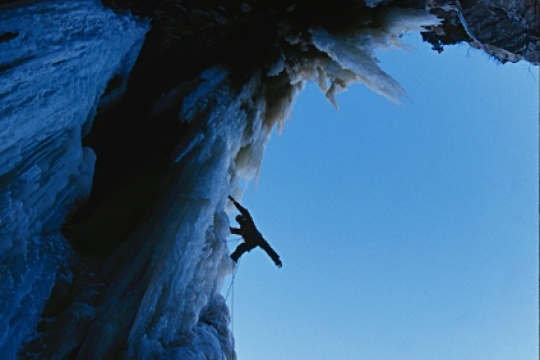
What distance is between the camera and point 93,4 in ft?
19.1

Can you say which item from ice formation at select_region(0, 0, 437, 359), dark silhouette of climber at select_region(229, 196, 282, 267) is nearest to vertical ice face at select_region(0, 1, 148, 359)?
ice formation at select_region(0, 0, 437, 359)

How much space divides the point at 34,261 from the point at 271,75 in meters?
4.95

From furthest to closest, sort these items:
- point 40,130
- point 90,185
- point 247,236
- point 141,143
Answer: point 141,143 < point 247,236 < point 90,185 < point 40,130

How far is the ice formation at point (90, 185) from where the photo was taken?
14.4ft

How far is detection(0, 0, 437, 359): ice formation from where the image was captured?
14.4 feet

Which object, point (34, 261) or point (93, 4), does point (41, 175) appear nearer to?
point (34, 261)

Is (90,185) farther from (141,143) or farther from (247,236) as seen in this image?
(247,236)

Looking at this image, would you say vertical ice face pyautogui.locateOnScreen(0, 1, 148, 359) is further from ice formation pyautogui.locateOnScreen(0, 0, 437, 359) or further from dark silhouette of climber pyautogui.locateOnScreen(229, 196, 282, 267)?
dark silhouette of climber pyautogui.locateOnScreen(229, 196, 282, 267)

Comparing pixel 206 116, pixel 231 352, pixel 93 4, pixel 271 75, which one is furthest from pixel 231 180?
pixel 93 4

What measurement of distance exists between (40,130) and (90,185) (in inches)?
69.3

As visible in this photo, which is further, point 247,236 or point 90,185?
point 247,236

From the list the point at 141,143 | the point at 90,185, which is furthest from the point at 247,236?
the point at 90,185

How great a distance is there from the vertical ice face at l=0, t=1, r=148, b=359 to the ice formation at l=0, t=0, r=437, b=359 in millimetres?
15

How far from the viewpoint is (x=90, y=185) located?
241 inches
